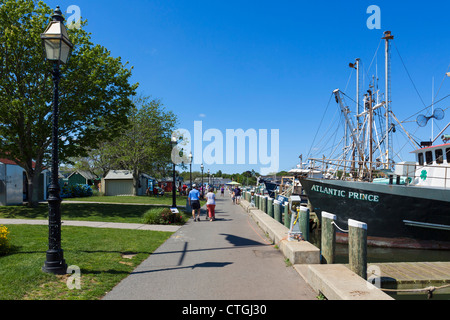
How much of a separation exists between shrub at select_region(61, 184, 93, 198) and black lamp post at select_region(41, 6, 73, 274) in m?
30.2

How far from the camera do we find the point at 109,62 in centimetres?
2047

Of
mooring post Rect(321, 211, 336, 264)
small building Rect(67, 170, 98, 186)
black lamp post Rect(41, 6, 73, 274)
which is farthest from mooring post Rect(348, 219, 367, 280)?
small building Rect(67, 170, 98, 186)

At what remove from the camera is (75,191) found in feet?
115

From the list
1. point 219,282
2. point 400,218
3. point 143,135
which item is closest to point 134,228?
point 219,282

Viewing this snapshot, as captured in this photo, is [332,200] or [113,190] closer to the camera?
[332,200]

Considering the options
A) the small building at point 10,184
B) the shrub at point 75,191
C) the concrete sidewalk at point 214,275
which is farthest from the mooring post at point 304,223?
the shrub at point 75,191

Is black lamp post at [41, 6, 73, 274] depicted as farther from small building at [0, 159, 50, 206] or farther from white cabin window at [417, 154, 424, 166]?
small building at [0, 159, 50, 206]

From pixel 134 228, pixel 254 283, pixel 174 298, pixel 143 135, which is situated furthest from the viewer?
pixel 143 135

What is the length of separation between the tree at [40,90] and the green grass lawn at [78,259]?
8.30 m

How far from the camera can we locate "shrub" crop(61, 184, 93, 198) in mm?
33625

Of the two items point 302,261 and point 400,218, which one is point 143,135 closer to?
point 400,218

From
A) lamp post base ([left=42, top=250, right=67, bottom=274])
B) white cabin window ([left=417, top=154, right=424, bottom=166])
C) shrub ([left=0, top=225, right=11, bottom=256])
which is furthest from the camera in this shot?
white cabin window ([left=417, top=154, right=424, bottom=166])
